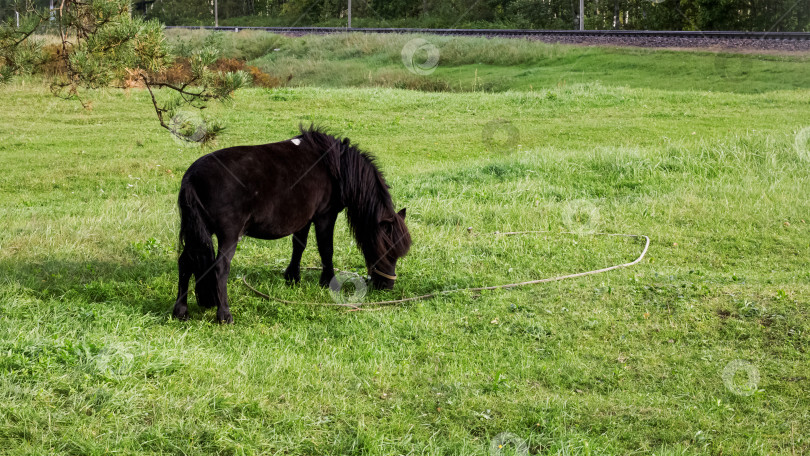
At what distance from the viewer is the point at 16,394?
4781 mm

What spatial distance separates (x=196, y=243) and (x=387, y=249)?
2.11 meters

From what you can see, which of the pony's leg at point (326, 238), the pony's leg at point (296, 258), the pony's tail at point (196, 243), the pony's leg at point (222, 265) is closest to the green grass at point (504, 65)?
the pony's leg at point (296, 258)

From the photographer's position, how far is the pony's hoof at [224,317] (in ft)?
22.2

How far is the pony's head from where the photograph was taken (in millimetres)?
7672

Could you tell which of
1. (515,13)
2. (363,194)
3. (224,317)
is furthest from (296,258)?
(515,13)

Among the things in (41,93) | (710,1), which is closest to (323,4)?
(710,1)

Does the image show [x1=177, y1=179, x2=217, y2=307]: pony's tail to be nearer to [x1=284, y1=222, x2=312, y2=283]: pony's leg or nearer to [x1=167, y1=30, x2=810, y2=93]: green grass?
[x1=284, y1=222, x2=312, y2=283]: pony's leg

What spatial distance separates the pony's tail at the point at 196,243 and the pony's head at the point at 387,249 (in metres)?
1.80

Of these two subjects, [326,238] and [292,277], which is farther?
[292,277]

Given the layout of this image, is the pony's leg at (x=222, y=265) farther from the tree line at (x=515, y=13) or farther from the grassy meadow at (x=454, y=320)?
the tree line at (x=515, y=13)

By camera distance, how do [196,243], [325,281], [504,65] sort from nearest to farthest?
[196,243] < [325,281] < [504,65]

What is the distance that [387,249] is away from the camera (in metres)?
7.71

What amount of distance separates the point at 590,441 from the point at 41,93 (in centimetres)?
2123

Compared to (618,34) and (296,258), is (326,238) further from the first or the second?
(618,34)
